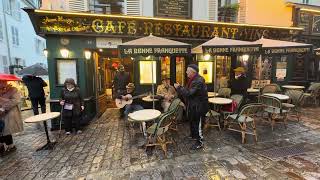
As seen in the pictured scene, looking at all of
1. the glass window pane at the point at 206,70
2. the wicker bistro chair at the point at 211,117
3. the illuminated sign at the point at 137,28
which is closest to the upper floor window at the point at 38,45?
the illuminated sign at the point at 137,28

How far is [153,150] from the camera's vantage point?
5184mm

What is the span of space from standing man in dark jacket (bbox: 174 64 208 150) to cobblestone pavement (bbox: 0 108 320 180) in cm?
57

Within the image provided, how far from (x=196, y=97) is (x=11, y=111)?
468cm

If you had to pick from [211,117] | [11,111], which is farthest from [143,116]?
[11,111]

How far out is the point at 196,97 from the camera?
5.00 m

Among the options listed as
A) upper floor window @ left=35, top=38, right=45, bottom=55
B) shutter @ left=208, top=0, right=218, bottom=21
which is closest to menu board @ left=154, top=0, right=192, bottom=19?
shutter @ left=208, top=0, right=218, bottom=21

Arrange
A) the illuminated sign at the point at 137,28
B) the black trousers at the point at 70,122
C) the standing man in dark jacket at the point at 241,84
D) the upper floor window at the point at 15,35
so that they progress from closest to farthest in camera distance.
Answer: the black trousers at the point at 70,122, the standing man in dark jacket at the point at 241,84, the illuminated sign at the point at 137,28, the upper floor window at the point at 15,35

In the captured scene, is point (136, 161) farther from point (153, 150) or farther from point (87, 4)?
point (87, 4)

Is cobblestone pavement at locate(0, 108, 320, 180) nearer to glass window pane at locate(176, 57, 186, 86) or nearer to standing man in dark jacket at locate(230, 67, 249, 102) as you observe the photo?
standing man in dark jacket at locate(230, 67, 249, 102)

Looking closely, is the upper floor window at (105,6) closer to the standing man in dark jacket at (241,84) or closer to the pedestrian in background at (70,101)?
the pedestrian in background at (70,101)

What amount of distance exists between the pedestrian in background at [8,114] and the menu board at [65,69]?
7.08 feet

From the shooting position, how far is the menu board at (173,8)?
844cm

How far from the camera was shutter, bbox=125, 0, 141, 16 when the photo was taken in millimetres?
8266

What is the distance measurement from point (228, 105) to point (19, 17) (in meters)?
21.1
